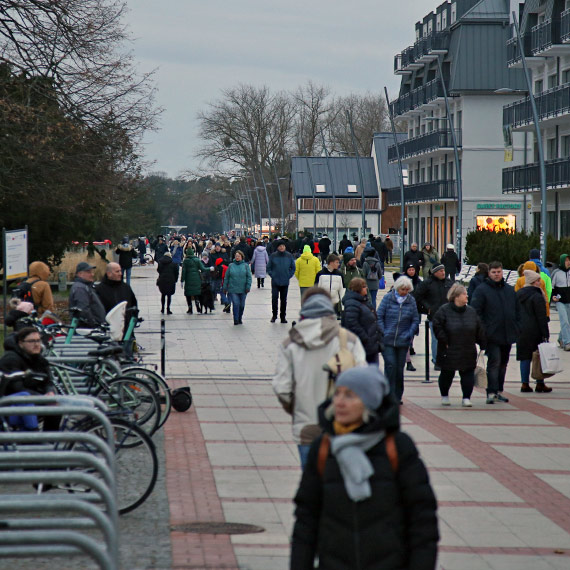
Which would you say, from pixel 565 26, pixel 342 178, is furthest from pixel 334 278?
pixel 342 178

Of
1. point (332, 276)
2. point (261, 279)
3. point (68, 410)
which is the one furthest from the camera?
point (261, 279)

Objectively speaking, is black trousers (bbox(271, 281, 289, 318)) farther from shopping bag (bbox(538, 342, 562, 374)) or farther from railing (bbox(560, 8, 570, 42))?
railing (bbox(560, 8, 570, 42))

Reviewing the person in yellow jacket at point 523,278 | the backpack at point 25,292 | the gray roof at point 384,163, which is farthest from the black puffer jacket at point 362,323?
the gray roof at point 384,163

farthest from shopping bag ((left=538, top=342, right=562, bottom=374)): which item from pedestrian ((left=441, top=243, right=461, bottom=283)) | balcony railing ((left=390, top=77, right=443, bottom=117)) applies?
balcony railing ((left=390, top=77, right=443, bottom=117))

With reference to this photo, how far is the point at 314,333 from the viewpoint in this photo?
752 centimetres

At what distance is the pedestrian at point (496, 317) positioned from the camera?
1478cm

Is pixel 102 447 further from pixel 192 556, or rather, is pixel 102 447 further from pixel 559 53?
pixel 559 53

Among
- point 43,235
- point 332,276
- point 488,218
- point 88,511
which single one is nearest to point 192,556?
point 88,511

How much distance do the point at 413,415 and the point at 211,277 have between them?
1945 centimetres

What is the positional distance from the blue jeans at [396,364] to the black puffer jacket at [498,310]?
1235 millimetres

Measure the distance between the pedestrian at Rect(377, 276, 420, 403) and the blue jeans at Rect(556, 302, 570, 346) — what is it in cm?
760

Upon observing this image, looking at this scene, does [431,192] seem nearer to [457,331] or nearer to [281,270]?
[281,270]

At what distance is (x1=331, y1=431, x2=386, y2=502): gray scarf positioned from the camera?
4.20m

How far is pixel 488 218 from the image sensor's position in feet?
221
